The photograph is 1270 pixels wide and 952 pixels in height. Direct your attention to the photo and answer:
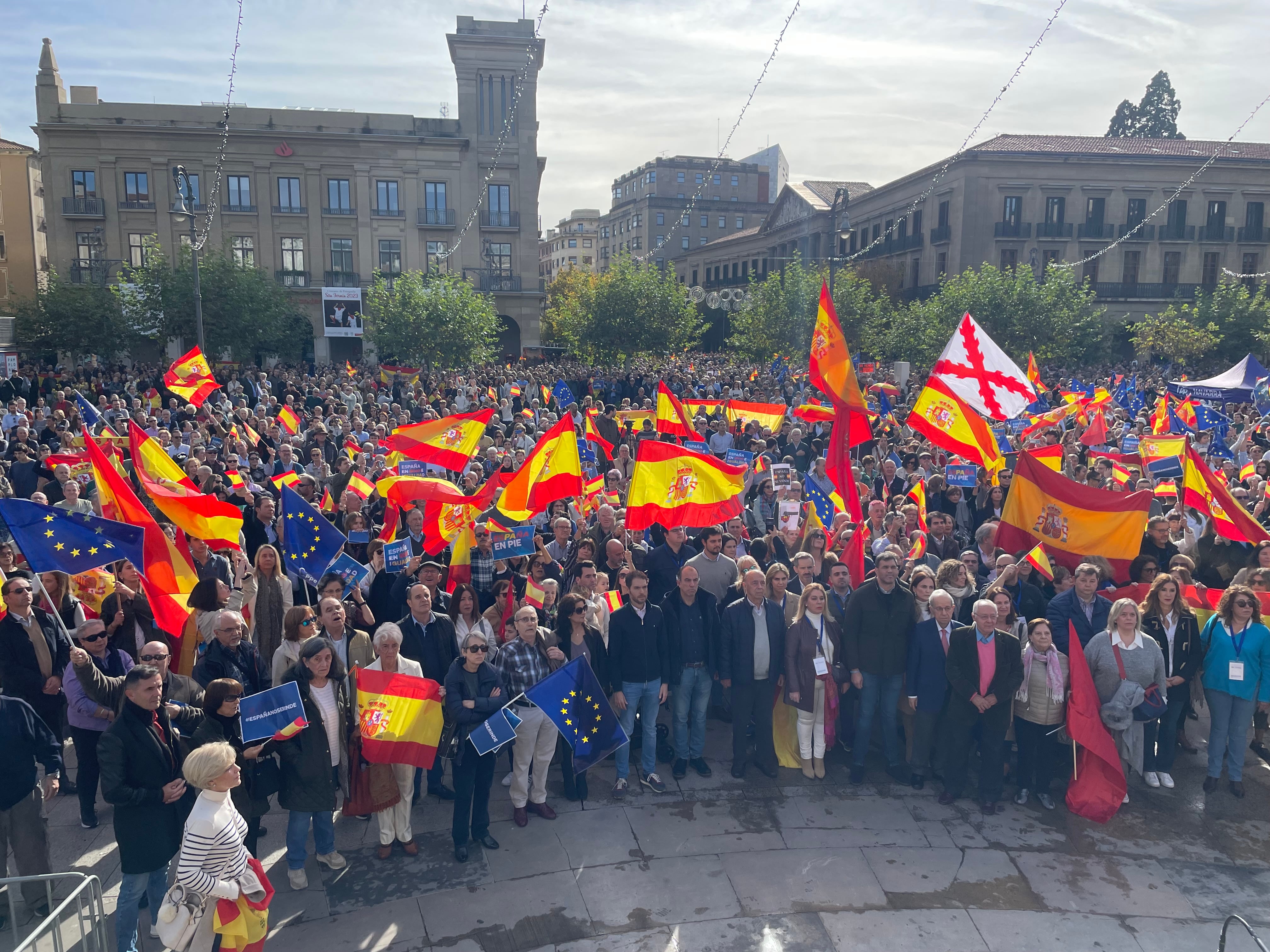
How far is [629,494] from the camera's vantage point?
9.02m

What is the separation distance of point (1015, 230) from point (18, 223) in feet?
182

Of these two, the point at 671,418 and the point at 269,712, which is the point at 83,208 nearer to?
the point at 671,418

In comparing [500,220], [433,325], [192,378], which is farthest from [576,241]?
[192,378]

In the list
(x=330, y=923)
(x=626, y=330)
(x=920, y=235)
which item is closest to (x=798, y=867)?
(x=330, y=923)

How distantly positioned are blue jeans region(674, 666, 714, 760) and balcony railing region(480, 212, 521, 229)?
4643 centimetres

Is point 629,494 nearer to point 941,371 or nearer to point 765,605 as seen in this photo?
point 765,605

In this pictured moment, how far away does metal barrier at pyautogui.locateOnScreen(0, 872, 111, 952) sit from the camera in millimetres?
3855

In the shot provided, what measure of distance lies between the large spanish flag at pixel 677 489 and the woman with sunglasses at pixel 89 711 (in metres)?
4.57

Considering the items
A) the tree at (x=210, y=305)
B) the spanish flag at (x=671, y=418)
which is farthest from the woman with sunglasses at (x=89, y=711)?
the tree at (x=210, y=305)

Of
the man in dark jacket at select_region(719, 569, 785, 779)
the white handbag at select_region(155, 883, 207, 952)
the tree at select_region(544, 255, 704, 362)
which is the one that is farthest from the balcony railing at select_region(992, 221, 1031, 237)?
the white handbag at select_region(155, 883, 207, 952)

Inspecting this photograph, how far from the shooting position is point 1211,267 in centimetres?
5169

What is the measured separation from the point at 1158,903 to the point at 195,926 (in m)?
5.46

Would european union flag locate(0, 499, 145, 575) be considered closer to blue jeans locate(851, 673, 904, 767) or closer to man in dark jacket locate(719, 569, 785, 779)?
man in dark jacket locate(719, 569, 785, 779)

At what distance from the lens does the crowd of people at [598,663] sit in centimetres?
518
